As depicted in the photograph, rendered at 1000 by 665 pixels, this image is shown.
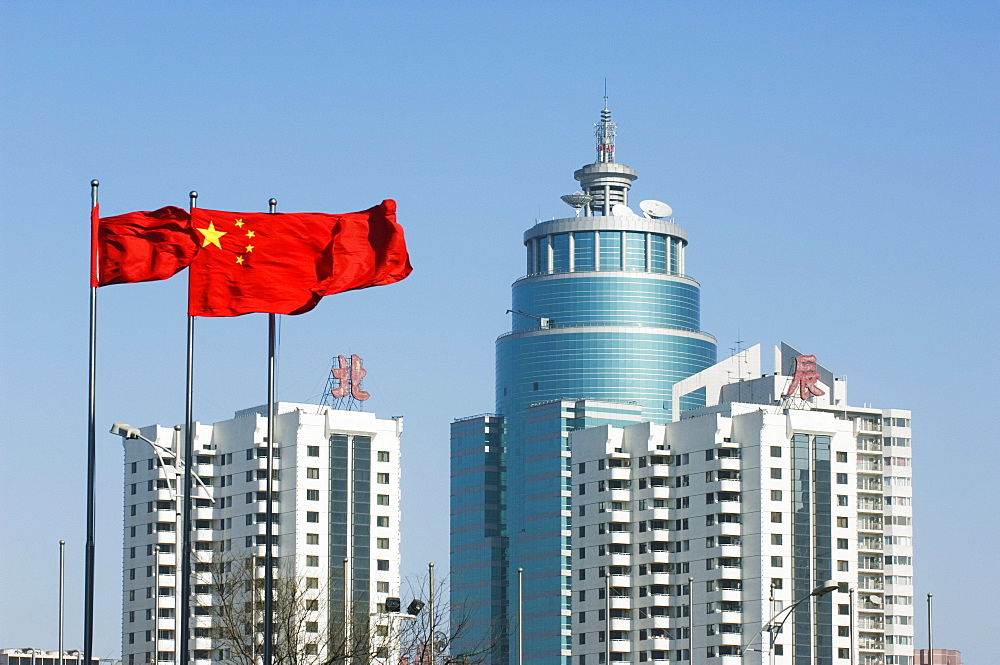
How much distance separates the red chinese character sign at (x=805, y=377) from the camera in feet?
627

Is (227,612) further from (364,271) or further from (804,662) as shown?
(804,662)

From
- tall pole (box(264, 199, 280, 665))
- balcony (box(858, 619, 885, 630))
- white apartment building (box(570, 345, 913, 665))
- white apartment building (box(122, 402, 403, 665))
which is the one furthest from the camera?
balcony (box(858, 619, 885, 630))

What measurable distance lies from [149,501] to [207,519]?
19.9 feet

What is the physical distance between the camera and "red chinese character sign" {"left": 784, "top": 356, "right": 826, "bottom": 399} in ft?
627

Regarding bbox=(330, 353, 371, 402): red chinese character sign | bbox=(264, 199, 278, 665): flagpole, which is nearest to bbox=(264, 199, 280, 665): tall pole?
bbox=(264, 199, 278, 665): flagpole

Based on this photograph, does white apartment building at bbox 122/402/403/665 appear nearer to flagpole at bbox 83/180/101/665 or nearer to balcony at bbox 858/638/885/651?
balcony at bbox 858/638/885/651

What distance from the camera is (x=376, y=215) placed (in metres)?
52.0

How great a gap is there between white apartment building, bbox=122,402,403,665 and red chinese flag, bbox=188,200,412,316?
118412 millimetres

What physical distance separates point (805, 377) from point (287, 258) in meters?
144

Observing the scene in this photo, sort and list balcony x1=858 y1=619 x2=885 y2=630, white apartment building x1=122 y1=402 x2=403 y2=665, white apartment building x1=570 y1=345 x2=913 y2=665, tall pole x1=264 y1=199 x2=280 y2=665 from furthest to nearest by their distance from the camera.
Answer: balcony x1=858 y1=619 x2=885 y2=630 → white apartment building x1=122 y1=402 x2=403 y2=665 → white apartment building x1=570 y1=345 x2=913 y2=665 → tall pole x1=264 y1=199 x2=280 y2=665

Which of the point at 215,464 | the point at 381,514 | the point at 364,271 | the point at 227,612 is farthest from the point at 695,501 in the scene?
the point at 364,271

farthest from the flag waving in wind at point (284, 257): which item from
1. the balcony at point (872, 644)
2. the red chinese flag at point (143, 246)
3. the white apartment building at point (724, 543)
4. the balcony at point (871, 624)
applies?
the balcony at point (871, 624)

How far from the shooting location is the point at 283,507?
575ft

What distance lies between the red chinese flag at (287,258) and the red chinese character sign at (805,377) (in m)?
142
